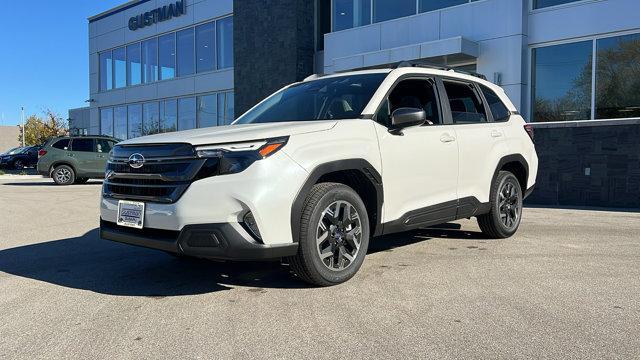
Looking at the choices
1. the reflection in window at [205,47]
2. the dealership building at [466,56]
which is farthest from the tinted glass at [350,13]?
the reflection in window at [205,47]

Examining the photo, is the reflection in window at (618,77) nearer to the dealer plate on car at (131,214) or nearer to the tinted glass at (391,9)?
the tinted glass at (391,9)

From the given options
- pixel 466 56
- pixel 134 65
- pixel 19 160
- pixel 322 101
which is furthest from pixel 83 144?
pixel 19 160

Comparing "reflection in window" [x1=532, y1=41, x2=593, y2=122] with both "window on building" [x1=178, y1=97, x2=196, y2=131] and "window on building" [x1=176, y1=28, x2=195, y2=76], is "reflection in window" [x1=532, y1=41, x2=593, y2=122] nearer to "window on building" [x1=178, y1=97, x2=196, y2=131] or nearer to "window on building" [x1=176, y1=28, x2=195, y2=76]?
"window on building" [x1=178, y1=97, x2=196, y2=131]

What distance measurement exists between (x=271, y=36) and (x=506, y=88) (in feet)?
30.5

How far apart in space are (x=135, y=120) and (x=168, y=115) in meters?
3.44

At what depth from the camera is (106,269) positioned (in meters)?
5.18

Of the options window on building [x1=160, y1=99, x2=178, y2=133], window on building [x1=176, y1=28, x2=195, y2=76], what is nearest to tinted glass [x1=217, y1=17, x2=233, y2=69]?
window on building [x1=176, y1=28, x2=195, y2=76]

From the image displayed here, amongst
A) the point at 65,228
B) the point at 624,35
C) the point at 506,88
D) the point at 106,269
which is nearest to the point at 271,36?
the point at 506,88

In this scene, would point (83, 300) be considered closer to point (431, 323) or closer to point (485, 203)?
point (431, 323)

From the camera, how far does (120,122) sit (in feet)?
96.0

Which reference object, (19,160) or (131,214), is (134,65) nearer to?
(19,160)

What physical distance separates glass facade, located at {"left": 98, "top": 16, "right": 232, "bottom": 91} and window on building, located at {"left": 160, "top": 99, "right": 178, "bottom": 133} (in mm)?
1231

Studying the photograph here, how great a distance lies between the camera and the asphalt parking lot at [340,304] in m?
3.18

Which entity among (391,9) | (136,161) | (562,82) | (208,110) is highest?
(391,9)
